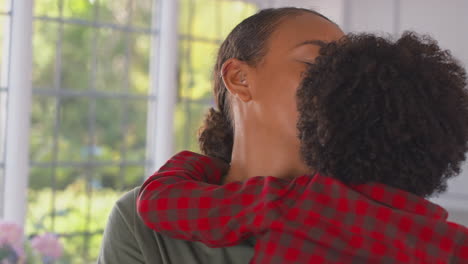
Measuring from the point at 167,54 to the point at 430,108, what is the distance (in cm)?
276

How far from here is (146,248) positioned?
36.4 inches

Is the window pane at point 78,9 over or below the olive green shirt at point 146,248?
over

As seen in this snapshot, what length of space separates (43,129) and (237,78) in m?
2.27

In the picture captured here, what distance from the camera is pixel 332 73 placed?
77cm

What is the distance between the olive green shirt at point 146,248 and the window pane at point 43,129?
84.0 inches

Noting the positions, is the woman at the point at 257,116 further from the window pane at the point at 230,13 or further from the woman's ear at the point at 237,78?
the window pane at the point at 230,13

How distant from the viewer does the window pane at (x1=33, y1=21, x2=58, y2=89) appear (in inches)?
115

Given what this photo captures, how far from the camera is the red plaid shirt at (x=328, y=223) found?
760 mm

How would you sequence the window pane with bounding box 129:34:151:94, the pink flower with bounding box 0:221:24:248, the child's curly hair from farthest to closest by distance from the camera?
the window pane with bounding box 129:34:151:94 → the pink flower with bounding box 0:221:24:248 → the child's curly hair

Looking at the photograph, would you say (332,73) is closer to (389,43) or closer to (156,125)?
(389,43)

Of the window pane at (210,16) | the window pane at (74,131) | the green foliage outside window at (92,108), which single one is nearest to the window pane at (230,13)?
the window pane at (210,16)

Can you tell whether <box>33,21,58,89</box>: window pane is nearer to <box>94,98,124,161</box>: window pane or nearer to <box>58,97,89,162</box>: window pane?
<box>58,97,89,162</box>: window pane

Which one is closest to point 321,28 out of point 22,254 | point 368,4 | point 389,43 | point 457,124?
point 389,43

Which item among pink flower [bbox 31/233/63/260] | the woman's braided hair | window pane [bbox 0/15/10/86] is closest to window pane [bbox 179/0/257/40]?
window pane [bbox 0/15/10/86]
